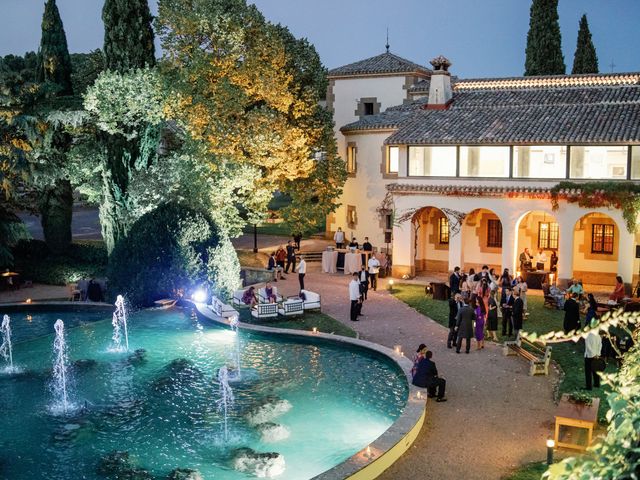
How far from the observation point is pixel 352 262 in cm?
3459

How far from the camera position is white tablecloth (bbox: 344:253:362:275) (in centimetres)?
3456

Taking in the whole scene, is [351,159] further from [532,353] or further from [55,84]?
[532,353]

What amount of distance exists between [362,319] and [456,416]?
9.89 m

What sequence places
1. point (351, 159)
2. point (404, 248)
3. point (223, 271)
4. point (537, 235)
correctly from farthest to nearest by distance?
point (351, 159), point (404, 248), point (537, 235), point (223, 271)

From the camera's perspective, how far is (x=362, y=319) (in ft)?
82.9

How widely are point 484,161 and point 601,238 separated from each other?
6154 mm

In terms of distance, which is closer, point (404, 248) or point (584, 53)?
point (404, 248)

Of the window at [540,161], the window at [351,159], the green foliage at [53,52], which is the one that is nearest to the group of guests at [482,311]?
the window at [540,161]

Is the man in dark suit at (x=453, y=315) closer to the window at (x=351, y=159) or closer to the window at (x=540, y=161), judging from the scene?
the window at (x=540, y=161)

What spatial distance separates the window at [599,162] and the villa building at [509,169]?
42 mm

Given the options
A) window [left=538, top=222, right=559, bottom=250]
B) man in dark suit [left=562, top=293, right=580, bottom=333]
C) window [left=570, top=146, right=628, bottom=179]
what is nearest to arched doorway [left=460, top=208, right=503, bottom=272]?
window [left=538, top=222, right=559, bottom=250]

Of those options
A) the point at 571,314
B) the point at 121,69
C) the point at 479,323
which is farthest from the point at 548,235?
the point at 121,69

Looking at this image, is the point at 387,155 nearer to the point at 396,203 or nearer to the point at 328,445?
the point at 396,203

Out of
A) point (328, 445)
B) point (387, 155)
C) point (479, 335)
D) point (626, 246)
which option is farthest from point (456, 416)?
point (387, 155)
